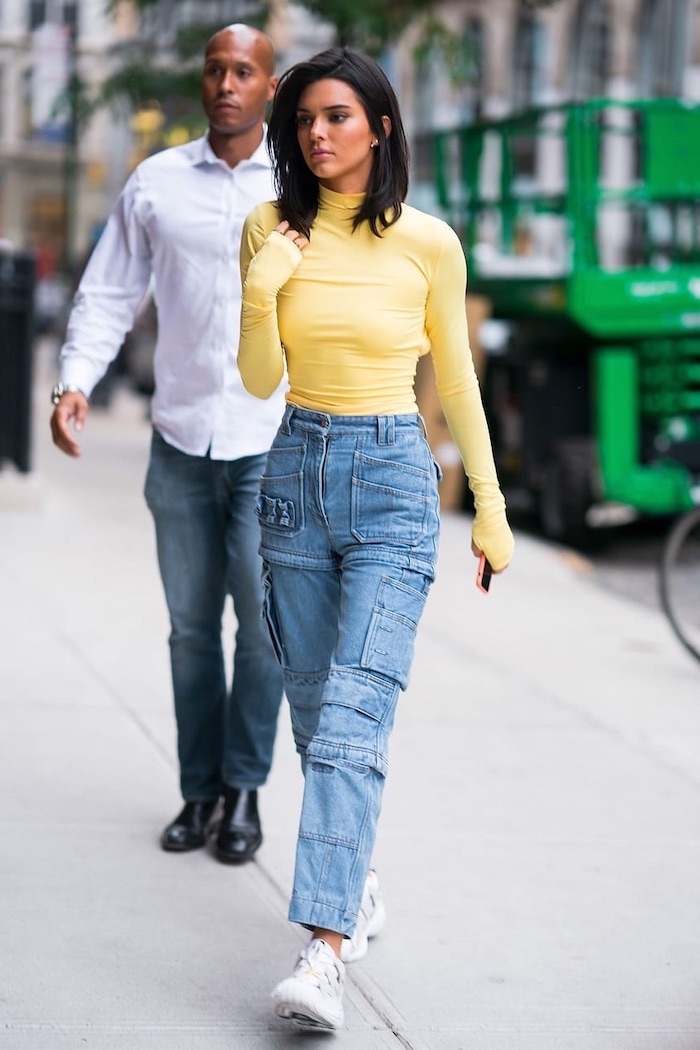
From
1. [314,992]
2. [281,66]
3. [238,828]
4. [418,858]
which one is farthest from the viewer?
[281,66]

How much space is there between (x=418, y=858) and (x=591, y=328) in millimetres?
6490

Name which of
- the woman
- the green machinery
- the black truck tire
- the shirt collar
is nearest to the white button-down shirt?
the shirt collar

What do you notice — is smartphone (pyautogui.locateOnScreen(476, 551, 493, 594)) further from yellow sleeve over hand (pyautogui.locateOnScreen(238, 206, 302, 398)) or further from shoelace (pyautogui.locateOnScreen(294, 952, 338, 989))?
shoelace (pyautogui.locateOnScreen(294, 952, 338, 989))

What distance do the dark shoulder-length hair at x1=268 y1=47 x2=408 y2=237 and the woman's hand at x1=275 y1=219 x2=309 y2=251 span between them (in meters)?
0.01

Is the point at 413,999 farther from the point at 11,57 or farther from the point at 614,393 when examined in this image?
the point at 11,57

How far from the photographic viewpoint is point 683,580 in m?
7.53

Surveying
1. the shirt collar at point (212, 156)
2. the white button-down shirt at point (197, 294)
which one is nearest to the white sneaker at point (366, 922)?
the white button-down shirt at point (197, 294)

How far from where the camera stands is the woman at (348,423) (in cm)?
326

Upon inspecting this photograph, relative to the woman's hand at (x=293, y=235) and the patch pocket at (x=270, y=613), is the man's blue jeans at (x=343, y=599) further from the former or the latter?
the woman's hand at (x=293, y=235)

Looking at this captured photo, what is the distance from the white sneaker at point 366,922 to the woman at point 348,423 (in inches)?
16.4

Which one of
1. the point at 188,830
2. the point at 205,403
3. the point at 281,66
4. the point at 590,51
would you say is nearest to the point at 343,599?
the point at 205,403

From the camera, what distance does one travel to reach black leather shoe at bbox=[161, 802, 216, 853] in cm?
438

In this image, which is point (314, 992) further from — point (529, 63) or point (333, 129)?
point (529, 63)

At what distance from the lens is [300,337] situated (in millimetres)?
3342
